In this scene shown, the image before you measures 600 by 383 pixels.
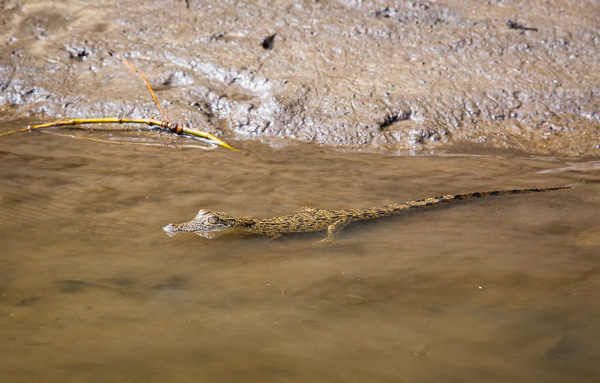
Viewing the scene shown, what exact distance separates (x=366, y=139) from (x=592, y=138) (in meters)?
2.93

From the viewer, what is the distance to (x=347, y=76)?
306 inches

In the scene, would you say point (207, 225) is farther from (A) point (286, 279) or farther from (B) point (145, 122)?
(B) point (145, 122)

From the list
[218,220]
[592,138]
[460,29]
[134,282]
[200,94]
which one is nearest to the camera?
[134,282]

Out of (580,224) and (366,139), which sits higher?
(366,139)

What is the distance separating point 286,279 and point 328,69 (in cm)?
510

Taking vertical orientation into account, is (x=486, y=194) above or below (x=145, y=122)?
below

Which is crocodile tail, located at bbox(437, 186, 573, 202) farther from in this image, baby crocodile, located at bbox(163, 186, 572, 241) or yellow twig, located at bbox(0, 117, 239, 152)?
yellow twig, located at bbox(0, 117, 239, 152)

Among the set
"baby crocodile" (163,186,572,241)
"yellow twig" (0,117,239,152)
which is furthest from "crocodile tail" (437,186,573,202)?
"yellow twig" (0,117,239,152)

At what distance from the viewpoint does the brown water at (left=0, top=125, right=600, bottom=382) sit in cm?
249

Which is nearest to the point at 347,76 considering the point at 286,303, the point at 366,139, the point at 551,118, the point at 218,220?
the point at 366,139

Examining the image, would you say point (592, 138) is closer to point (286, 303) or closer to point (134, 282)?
point (286, 303)

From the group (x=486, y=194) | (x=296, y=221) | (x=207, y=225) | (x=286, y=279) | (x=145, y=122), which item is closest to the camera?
(x=286, y=279)

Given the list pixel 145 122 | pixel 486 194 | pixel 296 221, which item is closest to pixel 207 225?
pixel 296 221

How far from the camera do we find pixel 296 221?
14.8 feet
